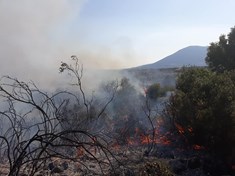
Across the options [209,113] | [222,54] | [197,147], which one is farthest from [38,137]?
[222,54]

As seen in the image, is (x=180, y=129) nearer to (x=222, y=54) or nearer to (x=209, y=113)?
(x=209, y=113)

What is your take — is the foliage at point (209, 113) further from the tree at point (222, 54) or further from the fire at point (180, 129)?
the tree at point (222, 54)

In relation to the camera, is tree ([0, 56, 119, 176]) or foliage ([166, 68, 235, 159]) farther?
foliage ([166, 68, 235, 159])

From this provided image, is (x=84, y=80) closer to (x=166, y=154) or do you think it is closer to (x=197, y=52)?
(x=166, y=154)

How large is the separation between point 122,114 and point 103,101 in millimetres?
3516

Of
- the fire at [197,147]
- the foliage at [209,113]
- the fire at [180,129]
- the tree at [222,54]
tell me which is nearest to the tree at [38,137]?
the foliage at [209,113]

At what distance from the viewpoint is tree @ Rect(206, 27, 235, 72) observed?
21.2 meters

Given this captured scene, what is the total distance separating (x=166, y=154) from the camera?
12984 mm

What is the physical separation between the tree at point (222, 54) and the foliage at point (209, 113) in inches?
279

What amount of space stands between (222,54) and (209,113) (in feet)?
33.5

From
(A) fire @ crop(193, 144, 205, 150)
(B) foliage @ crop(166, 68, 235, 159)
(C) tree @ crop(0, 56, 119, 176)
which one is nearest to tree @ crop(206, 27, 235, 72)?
(B) foliage @ crop(166, 68, 235, 159)

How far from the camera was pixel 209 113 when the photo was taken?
39.1ft

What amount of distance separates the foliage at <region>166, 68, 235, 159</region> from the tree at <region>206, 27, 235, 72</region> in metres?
7.10

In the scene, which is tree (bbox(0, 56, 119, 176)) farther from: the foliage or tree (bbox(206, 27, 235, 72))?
tree (bbox(206, 27, 235, 72))
